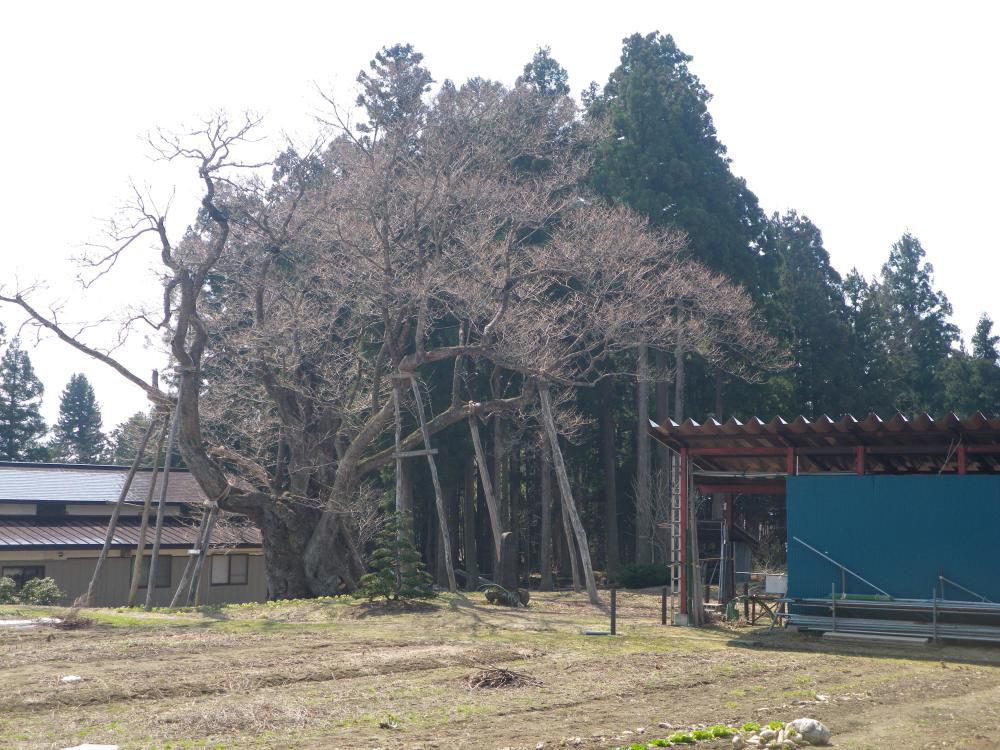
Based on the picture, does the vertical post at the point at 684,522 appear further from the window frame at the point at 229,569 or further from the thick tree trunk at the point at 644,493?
the window frame at the point at 229,569

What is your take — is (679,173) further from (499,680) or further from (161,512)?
(499,680)

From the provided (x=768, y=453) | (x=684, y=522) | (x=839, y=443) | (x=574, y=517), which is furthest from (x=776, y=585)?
(x=574, y=517)

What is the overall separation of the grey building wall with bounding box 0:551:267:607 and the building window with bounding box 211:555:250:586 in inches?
4.1

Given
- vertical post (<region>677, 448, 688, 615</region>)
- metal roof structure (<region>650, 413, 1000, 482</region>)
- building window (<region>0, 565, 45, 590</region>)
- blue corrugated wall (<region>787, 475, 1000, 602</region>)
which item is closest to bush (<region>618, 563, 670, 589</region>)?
metal roof structure (<region>650, 413, 1000, 482</region>)

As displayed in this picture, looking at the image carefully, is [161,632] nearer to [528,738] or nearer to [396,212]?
[528,738]

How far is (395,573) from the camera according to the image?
61.1 ft

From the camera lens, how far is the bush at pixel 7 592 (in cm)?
2167

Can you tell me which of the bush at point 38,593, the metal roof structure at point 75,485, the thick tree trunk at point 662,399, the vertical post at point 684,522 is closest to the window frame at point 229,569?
the metal roof structure at point 75,485

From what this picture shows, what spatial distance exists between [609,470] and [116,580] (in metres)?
16.7

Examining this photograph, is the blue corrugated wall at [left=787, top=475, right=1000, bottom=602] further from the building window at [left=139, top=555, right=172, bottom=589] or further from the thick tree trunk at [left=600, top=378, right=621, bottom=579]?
the building window at [left=139, top=555, right=172, bottom=589]

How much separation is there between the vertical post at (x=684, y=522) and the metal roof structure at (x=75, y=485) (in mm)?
18295

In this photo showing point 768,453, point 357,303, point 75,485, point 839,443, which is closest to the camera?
point 839,443

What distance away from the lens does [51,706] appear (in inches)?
343

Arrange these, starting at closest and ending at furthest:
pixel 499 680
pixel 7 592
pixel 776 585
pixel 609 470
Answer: pixel 499 680
pixel 776 585
pixel 7 592
pixel 609 470
